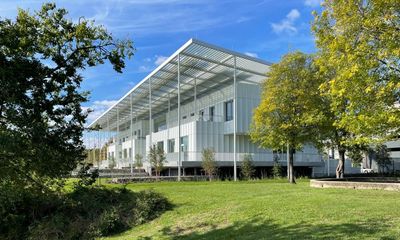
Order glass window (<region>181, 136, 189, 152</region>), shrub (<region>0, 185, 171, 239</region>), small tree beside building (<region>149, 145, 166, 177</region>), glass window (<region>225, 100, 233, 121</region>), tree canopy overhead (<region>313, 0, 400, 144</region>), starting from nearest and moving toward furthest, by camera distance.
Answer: tree canopy overhead (<region>313, 0, 400, 144</region>) < shrub (<region>0, 185, 171, 239</region>) < small tree beside building (<region>149, 145, 166, 177</region>) < glass window (<region>225, 100, 233, 121</region>) < glass window (<region>181, 136, 189, 152</region>)

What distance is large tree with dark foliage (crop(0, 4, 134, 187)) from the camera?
7.31 meters

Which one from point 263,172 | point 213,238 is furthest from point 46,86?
point 263,172

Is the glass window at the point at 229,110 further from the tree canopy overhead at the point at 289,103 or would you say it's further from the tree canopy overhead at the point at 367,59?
the tree canopy overhead at the point at 367,59

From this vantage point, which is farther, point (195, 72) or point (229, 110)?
point (229, 110)

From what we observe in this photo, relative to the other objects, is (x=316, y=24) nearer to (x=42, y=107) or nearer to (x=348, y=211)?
(x=348, y=211)

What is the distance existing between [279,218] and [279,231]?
1.30 metres

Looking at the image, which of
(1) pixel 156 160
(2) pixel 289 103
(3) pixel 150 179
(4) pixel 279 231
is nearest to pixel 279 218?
(4) pixel 279 231

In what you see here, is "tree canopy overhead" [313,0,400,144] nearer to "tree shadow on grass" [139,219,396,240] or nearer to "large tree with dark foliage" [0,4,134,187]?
"tree shadow on grass" [139,219,396,240]

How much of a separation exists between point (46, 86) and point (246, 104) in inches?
1294

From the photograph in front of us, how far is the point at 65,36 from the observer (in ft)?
28.2

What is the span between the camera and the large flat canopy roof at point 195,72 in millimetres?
31922

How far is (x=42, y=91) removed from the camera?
8219 millimetres

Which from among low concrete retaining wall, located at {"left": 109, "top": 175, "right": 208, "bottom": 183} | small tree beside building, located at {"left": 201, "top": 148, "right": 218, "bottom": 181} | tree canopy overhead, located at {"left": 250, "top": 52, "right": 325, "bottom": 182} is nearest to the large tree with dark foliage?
tree canopy overhead, located at {"left": 250, "top": 52, "right": 325, "bottom": 182}

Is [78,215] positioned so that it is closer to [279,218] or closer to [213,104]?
[279,218]
